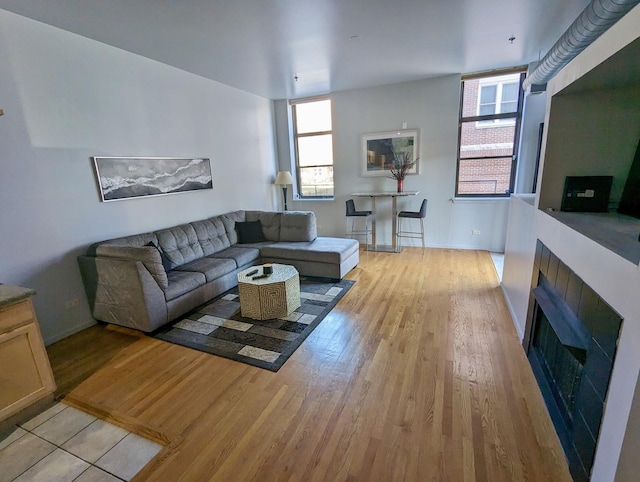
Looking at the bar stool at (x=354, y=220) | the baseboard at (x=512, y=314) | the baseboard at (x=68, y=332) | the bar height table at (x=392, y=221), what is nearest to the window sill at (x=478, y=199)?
the bar height table at (x=392, y=221)

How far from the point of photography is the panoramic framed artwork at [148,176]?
3.17 meters

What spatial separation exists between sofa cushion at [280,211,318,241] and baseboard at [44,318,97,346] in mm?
2504

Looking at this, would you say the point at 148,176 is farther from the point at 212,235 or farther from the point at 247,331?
the point at 247,331

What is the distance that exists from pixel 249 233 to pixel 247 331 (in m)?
2.10

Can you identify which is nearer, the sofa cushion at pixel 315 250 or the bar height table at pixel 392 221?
the sofa cushion at pixel 315 250

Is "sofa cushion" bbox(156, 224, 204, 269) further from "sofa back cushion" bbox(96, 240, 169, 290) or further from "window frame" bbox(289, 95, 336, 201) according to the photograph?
"window frame" bbox(289, 95, 336, 201)

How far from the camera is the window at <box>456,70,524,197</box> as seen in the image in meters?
4.71

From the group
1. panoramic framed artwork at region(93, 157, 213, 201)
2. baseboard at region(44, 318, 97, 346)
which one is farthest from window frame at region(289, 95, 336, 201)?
baseboard at region(44, 318, 97, 346)

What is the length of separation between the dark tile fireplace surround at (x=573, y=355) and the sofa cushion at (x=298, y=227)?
285cm

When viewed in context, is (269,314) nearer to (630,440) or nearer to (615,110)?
(630,440)

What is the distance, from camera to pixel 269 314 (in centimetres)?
299

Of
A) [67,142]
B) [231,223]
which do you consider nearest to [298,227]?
[231,223]

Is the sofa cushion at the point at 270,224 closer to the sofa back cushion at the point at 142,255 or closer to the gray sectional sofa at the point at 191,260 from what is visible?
the gray sectional sofa at the point at 191,260

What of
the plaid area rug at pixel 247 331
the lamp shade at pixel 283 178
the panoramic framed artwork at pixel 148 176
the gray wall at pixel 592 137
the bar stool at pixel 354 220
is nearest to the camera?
the gray wall at pixel 592 137
